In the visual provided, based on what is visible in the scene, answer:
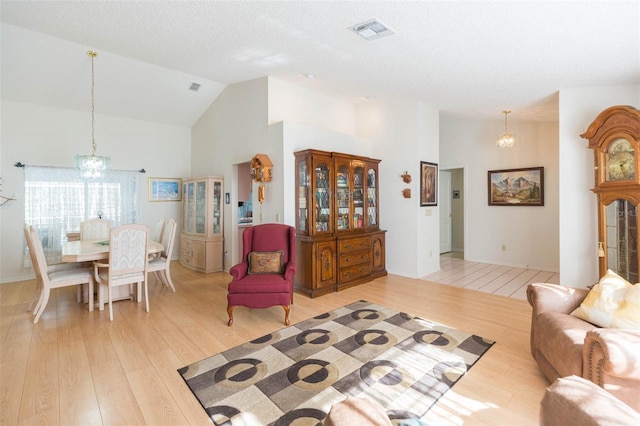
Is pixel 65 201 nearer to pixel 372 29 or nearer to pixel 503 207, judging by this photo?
pixel 372 29

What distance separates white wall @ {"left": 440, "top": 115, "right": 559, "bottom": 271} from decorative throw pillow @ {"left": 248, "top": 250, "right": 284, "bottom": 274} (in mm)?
4921

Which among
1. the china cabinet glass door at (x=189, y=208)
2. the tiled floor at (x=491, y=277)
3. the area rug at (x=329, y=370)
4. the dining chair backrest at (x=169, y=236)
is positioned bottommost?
the area rug at (x=329, y=370)

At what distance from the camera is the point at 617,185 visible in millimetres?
3494

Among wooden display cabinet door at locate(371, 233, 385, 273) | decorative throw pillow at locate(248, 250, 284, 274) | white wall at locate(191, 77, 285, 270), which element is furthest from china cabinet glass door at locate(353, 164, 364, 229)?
decorative throw pillow at locate(248, 250, 284, 274)

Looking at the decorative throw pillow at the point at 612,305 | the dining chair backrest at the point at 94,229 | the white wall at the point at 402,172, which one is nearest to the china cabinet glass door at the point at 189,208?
the dining chair backrest at the point at 94,229

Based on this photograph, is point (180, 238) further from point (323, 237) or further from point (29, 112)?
point (323, 237)

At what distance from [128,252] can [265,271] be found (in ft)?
5.54

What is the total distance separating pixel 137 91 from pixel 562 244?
725 centimetres

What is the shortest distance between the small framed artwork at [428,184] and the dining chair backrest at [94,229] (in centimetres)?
548

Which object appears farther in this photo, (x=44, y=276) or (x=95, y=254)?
(x=95, y=254)

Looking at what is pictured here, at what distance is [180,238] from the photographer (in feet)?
22.1

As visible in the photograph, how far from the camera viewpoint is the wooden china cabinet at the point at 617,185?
3379mm

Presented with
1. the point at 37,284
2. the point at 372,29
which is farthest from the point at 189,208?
the point at 372,29

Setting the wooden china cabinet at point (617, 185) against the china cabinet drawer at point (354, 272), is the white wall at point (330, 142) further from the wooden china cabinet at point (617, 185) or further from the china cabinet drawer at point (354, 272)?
the wooden china cabinet at point (617, 185)
